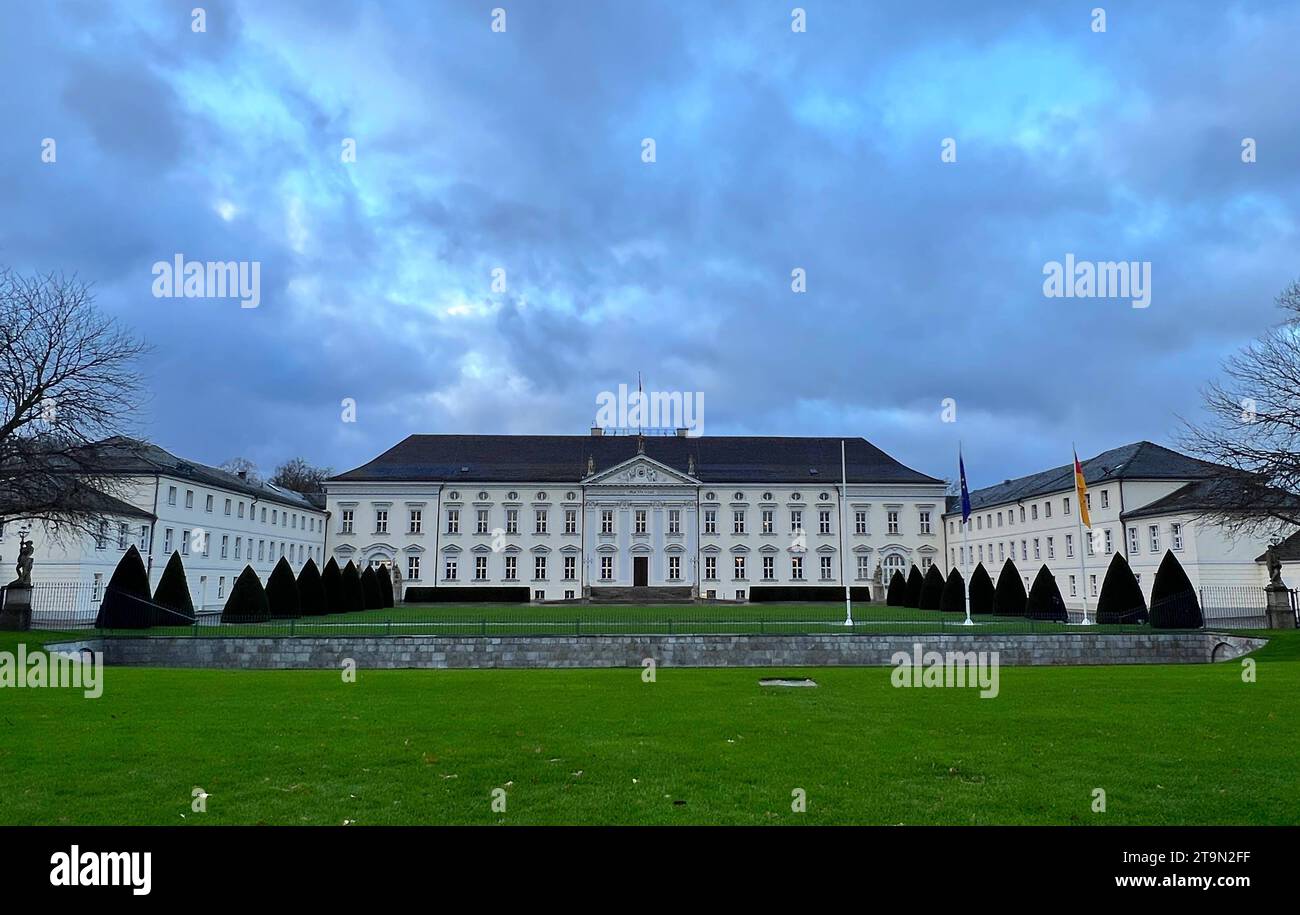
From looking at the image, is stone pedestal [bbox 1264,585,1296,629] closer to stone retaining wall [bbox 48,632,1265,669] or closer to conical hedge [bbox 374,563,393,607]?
stone retaining wall [bbox 48,632,1265,669]

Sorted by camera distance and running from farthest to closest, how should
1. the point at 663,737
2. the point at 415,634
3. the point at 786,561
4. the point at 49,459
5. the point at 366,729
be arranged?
1. the point at 786,561
2. the point at 415,634
3. the point at 49,459
4. the point at 366,729
5. the point at 663,737

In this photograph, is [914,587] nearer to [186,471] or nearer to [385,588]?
Answer: [385,588]

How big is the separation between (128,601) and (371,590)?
76.4ft

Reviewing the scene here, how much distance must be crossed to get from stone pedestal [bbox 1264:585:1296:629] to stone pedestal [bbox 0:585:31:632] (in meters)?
44.8

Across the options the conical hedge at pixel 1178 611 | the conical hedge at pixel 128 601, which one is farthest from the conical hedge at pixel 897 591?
the conical hedge at pixel 128 601

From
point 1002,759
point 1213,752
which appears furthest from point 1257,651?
point 1002,759

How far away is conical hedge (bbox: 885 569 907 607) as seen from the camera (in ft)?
188

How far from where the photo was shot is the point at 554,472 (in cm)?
7050

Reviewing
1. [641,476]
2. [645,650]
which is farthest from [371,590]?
[645,650]

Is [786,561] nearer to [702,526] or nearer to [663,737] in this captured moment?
[702,526]

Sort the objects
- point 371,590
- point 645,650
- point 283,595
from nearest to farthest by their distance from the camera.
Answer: point 645,650, point 283,595, point 371,590

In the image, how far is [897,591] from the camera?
58531mm

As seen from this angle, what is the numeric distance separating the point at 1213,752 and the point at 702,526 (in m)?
60.0
